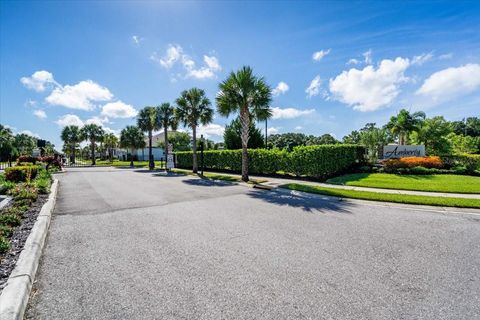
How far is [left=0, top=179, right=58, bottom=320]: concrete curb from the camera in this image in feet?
8.49

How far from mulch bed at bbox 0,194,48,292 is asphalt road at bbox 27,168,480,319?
0.38 m

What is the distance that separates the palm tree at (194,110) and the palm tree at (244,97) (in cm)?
738

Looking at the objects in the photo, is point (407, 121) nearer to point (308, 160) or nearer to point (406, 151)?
point (406, 151)

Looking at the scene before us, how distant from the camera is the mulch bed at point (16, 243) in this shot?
11.2ft

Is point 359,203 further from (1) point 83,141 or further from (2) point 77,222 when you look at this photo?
(1) point 83,141

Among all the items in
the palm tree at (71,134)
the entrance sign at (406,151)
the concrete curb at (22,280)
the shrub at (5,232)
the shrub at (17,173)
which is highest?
the palm tree at (71,134)

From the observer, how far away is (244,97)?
1584cm

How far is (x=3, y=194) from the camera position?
961 centimetres

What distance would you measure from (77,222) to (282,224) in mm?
5474

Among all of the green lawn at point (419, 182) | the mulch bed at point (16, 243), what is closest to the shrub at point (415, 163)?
the green lawn at point (419, 182)

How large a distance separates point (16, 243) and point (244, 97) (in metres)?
13.4

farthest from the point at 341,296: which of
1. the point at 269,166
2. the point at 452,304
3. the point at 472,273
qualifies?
the point at 269,166

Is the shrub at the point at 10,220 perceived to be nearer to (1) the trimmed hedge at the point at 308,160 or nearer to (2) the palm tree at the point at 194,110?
(1) the trimmed hedge at the point at 308,160

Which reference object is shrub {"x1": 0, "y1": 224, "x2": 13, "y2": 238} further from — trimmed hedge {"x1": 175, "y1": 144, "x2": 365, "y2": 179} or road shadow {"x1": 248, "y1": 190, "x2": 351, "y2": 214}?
trimmed hedge {"x1": 175, "y1": 144, "x2": 365, "y2": 179}
